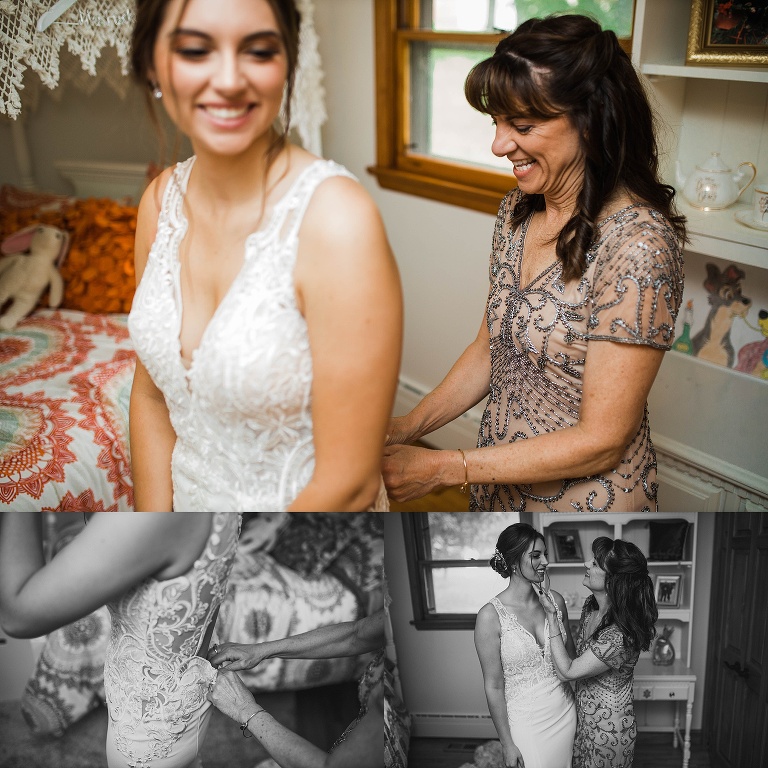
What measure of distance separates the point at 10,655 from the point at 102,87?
5.97 ft

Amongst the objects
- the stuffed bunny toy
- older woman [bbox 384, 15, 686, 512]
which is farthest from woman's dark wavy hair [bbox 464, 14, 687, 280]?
the stuffed bunny toy

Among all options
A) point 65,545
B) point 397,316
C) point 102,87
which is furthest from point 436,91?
point 65,545

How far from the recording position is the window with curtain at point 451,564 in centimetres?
79

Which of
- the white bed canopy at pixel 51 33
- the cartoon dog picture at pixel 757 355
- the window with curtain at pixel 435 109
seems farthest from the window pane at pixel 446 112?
the white bed canopy at pixel 51 33

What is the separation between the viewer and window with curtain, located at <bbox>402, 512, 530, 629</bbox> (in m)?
0.79

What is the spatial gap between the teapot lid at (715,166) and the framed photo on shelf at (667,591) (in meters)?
0.78

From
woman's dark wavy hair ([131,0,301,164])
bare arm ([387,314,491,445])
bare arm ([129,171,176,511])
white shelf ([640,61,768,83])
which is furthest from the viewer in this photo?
white shelf ([640,61,768,83])

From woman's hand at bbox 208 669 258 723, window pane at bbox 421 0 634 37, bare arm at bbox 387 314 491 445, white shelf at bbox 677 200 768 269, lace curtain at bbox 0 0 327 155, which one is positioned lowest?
woman's hand at bbox 208 669 258 723

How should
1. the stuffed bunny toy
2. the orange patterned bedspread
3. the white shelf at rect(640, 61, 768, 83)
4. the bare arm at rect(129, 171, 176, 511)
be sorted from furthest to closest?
the stuffed bunny toy
the orange patterned bedspread
the white shelf at rect(640, 61, 768, 83)
the bare arm at rect(129, 171, 176, 511)

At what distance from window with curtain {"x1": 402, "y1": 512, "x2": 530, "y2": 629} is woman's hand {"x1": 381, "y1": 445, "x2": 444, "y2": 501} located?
118 mm

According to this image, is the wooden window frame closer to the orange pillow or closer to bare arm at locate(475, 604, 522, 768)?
bare arm at locate(475, 604, 522, 768)

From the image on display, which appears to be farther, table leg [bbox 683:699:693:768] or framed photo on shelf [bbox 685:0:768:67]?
framed photo on shelf [bbox 685:0:768:67]

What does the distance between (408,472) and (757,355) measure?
905mm

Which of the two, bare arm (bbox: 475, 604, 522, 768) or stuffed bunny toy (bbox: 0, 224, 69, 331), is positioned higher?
stuffed bunny toy (bbox: 0, 224, 69, 331)
